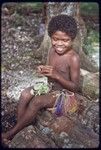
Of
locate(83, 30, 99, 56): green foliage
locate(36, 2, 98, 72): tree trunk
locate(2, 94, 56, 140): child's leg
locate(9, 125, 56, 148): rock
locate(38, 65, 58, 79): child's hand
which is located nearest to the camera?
locate(9, 125, 56, 148): rock

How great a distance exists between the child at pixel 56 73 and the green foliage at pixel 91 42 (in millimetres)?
2443

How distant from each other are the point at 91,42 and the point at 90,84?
1.72m

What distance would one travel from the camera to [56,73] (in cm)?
447

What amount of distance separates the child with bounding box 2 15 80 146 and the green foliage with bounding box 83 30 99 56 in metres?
2.44

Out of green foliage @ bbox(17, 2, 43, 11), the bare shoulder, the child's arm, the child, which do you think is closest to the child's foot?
the child

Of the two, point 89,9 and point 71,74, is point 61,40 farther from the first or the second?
point 89,9

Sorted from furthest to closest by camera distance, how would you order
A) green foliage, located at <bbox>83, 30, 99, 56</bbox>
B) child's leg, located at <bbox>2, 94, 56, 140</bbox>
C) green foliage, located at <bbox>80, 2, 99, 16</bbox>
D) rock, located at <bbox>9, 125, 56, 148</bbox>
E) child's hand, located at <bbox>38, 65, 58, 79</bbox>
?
1. green foliage, located at <bbox>80, 2, 99, 16</bbox>
2. green foliage, located at <bbox>83, 30, 99, 56</bbox>
3. child's leg, located at <bbox>2, 94, 56, 140</bbox>
4. child's hand, located at <bbox>38, 65, 58, 79</bbox>
5. rock, located at <bbox>9, 125, 56, 148</bbox>

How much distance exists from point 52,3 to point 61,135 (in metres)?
2.71

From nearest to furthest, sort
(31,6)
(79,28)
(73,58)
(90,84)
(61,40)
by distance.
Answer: (61,40) < (73,58) < (90,84) < (79,28) < (31,6)

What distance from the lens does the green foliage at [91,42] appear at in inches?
280

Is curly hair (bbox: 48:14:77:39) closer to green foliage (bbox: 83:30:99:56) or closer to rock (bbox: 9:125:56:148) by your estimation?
rock (bbox: 9:125:56:148)

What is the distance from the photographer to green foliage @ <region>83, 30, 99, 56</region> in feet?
23.4

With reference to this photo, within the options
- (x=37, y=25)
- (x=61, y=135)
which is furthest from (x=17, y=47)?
(x=61, y=135)

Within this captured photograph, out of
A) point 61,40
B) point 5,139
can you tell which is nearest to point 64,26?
point 61,40
